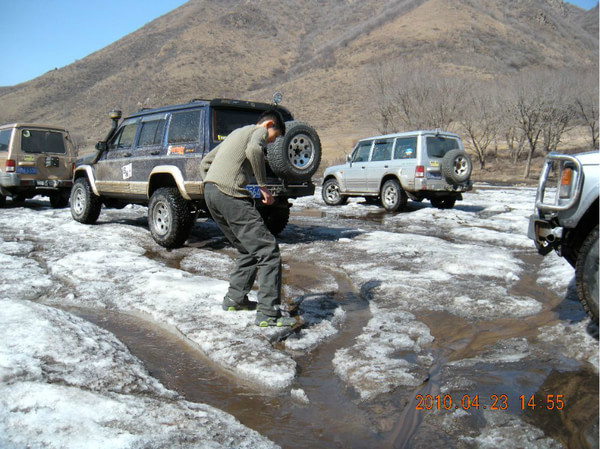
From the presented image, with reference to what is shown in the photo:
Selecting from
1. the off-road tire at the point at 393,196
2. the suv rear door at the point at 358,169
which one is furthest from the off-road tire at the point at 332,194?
the off-road tire at the point at 393,196

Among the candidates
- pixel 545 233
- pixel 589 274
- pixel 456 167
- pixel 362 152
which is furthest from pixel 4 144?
pixel 589 274

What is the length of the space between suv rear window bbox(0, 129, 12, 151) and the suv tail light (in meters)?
12.4

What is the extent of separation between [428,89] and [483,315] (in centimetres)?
3240

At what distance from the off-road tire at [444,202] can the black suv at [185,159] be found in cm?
622

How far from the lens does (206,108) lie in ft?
24.1

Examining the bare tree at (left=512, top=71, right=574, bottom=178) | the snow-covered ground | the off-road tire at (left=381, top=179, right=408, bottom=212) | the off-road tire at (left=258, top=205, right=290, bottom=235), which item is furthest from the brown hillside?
the snow-covered ground

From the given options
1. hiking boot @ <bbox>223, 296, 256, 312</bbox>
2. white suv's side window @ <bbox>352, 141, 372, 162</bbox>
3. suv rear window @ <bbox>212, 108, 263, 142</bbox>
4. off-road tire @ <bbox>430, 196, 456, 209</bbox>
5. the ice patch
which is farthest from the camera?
white suv's side window @ <bbox>352, 141, 372, 162</bbox>

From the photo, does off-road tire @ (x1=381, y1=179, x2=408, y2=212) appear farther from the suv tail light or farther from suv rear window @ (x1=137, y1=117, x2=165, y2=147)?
the suv tail light

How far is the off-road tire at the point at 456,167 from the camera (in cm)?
1191

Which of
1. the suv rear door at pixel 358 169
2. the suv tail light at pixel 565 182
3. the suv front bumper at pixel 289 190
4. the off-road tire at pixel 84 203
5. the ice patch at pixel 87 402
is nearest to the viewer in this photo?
the ice patch at pixel 87 402

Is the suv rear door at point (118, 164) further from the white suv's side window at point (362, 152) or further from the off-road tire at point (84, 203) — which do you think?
the white suv's side window at point (362, 152)

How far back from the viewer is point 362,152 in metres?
14.1

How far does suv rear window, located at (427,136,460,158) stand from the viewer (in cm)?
1230

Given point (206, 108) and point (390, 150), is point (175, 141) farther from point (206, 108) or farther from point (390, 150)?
point (390, 150)
